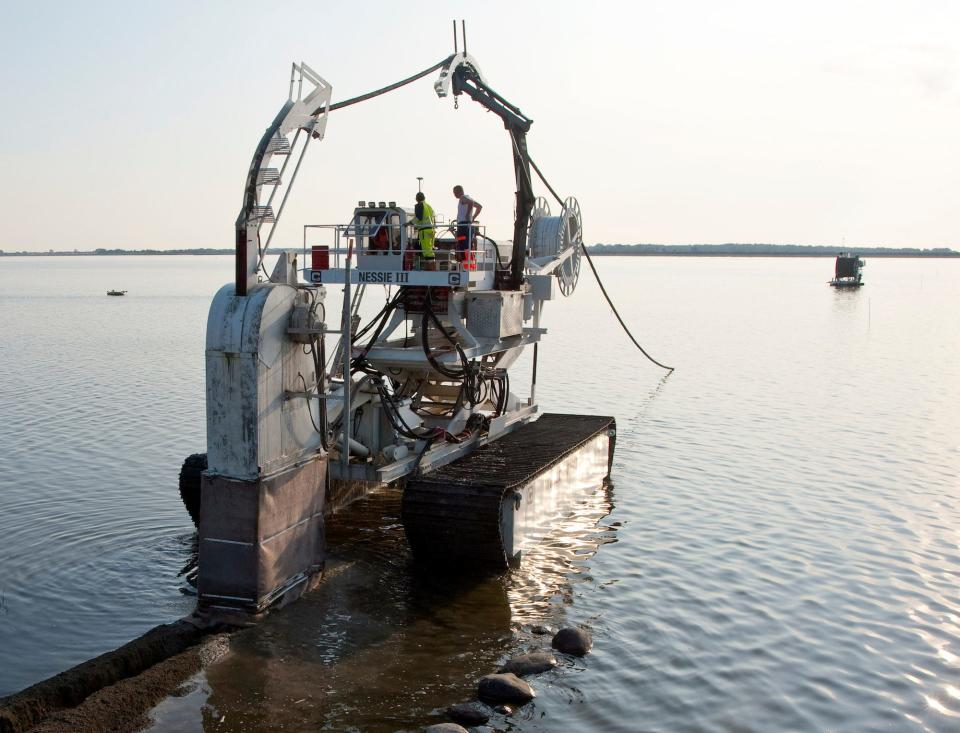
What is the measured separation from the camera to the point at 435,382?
16562 mm

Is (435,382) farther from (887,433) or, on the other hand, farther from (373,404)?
(887,433)

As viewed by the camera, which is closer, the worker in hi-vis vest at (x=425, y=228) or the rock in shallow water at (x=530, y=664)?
the rock in shallow water at (x=530, y=664)

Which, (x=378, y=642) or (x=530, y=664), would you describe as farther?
(x=378, y=642)

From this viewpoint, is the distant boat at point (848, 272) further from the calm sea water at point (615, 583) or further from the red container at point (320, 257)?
the red container at point (320, 257)

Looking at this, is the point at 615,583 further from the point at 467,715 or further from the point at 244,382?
the point at 244,382

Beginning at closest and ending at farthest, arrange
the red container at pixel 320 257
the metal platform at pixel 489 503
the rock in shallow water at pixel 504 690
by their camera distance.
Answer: the rock in shallow water at pixel 504 690
the metal platform at pixel 489 503
the red container at pixel 320 257


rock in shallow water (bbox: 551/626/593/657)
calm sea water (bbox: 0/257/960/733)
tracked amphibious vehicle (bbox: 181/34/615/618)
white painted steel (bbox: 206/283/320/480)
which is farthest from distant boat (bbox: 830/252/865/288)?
white painted steel (bbox: 206/283/320/480)

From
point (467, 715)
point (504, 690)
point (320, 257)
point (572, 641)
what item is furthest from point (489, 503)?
point (320, 257)

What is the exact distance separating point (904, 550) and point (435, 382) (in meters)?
7.53

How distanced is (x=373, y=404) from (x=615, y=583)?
404 centimetres

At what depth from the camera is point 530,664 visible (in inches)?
400

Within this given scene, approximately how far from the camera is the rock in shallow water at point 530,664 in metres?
10.1

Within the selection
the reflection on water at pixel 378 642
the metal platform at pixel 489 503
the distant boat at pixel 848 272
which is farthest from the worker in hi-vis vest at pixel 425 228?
the distant boat at pixel 848 272

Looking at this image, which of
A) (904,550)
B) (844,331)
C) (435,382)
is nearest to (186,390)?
(435,382)
